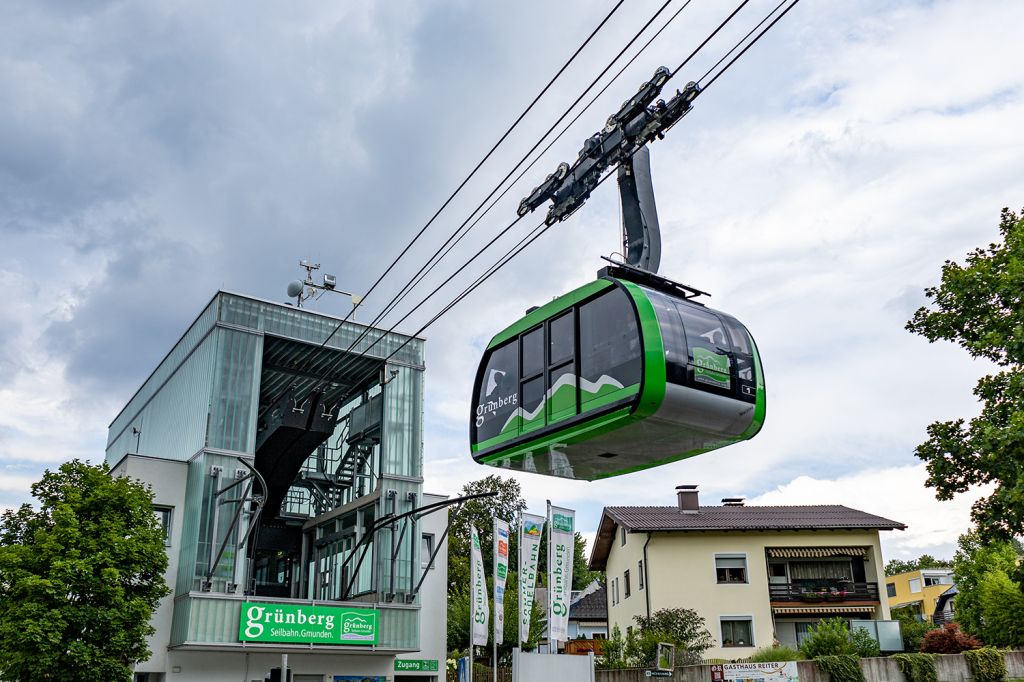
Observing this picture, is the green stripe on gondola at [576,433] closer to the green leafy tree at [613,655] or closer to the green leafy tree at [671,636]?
the green leafy tree at [671,636]

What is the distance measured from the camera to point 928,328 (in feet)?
74.6

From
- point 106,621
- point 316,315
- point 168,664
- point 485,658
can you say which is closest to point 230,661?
point 168,664

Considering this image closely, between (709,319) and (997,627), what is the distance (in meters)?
34.0

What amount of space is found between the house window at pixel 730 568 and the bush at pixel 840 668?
12.7 m

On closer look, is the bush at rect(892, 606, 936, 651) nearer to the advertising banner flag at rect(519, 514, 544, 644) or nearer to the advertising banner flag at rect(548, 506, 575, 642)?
the advertising banner flag at rect(548, 506, 575, 642)

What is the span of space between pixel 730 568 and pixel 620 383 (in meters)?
31.7

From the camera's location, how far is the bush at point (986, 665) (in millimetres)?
28230

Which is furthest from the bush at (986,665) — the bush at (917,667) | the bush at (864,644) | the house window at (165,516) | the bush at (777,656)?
the house window at (165,516)

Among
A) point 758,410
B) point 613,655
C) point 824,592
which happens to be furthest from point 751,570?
point 758,410

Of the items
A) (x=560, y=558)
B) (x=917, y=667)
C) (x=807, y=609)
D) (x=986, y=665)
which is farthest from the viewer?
(x=807, y=609)

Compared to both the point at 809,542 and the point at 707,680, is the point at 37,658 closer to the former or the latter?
the point at 707,680

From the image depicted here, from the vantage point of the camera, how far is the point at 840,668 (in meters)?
26.0

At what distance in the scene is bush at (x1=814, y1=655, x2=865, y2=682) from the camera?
25812 millimetres

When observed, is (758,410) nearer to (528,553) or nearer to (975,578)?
(528,553)
